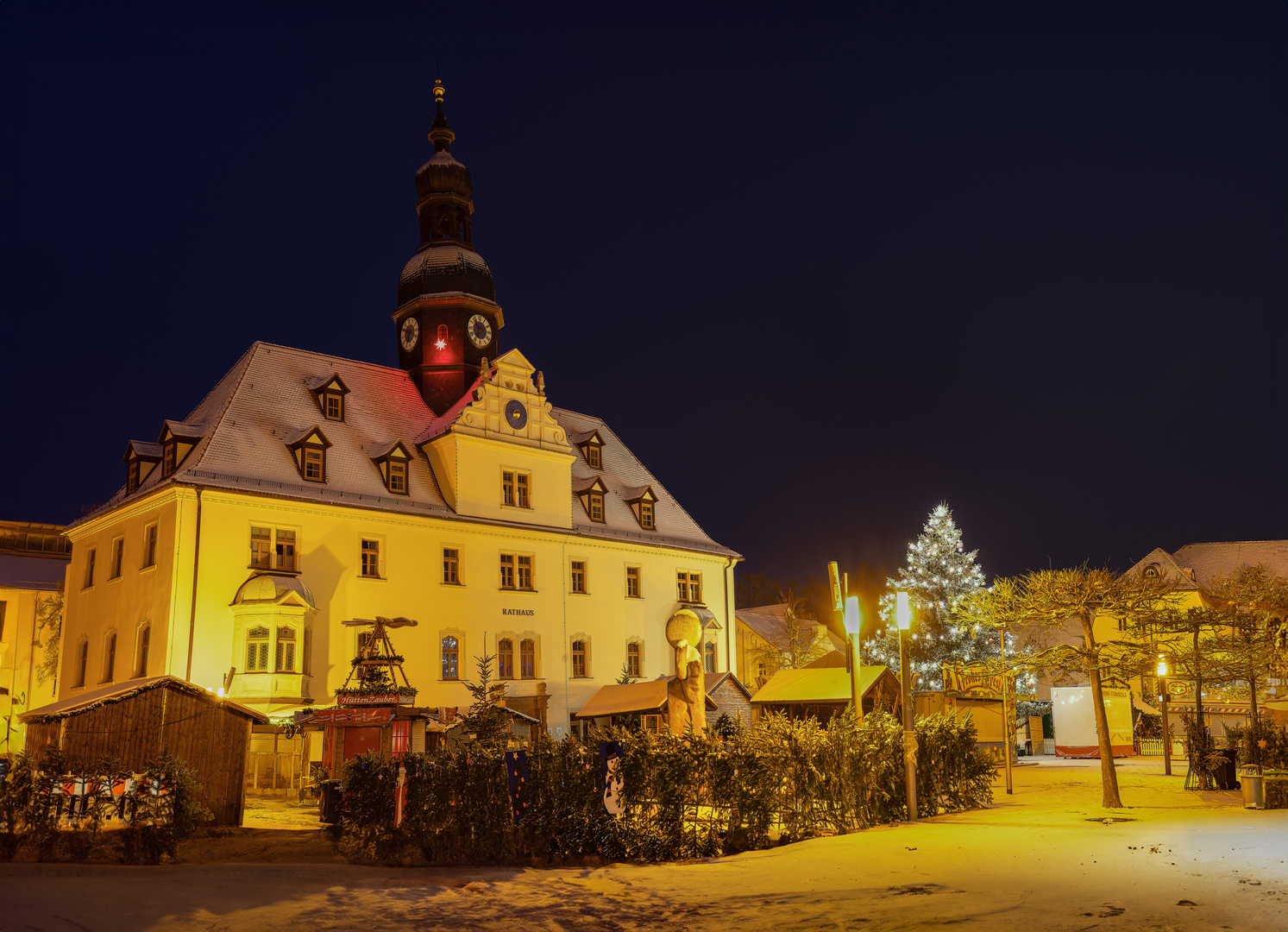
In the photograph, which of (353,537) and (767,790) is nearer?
(767,790)

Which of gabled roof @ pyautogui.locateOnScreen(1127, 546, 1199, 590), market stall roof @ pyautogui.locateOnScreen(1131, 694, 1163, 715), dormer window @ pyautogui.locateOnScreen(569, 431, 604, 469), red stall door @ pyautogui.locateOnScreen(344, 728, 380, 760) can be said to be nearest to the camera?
red stall door @ pyautogui.locateOnScreen(344, 728, 380, 760)

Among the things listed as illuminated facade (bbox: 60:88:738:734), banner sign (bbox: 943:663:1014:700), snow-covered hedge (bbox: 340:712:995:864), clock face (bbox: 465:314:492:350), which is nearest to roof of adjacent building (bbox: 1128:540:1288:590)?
banner sign (bbox: 943:663:1014:700)

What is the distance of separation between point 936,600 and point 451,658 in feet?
94.0

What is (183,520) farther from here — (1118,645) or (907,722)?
(1118,645)

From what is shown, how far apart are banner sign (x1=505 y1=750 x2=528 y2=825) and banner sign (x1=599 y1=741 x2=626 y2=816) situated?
114 centimetres

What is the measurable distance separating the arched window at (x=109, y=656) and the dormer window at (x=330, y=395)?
10359mm

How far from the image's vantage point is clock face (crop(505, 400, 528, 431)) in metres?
40.5

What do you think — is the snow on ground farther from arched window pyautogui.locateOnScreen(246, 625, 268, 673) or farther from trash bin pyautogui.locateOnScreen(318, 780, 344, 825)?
arched window pyautogui.locateOnScreen(246, 625, 268, 673)

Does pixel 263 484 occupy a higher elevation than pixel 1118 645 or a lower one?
higher

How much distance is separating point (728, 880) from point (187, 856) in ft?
28.5

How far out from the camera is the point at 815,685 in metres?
37.0

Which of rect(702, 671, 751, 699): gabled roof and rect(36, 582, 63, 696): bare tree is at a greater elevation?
rect(36, 582, 63, 696): bare tree

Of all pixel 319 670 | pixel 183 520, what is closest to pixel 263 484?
pixel 183 520

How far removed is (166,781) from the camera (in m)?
14.9
